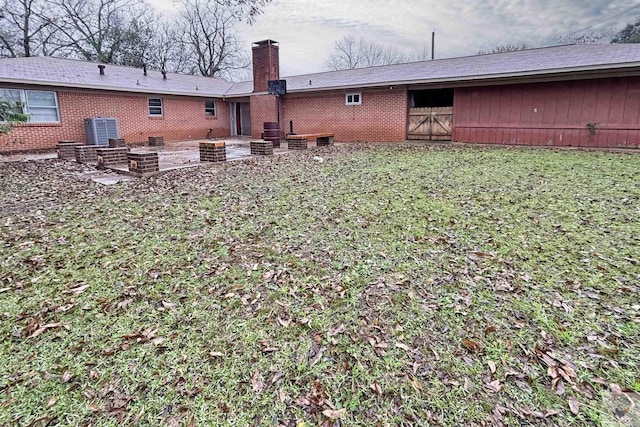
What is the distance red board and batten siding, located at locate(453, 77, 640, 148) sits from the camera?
1134 cm

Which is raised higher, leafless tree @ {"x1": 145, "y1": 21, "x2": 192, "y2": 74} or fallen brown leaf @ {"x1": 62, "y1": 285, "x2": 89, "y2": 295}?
leafless tree @ {"x1": 145, "y1": 21, "x2": 192, "y2": 74}

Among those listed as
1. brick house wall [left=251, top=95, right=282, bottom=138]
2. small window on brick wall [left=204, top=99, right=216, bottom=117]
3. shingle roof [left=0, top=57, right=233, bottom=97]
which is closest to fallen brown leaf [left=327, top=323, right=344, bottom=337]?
A: shingle roof [left=0, top=57, right=233, bottom=97]

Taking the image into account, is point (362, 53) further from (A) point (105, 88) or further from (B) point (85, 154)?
(B) point (85, 154)

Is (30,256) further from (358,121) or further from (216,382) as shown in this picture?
(358,121)

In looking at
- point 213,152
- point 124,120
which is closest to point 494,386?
point 213,152

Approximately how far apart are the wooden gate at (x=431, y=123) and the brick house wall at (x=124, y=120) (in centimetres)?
1074

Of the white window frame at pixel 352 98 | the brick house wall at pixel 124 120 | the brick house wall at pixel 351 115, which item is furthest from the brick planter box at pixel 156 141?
the white window frame at pixel 352 98

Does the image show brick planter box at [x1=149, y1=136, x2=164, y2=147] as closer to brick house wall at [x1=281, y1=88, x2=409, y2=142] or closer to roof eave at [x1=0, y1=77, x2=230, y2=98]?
roof eave at [x1=0, y1=77, x2=230, y2=98]

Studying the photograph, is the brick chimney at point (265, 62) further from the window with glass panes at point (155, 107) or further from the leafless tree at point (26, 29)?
the leafless tree at point (26, 29)

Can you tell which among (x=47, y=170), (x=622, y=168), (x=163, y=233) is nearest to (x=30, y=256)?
(x=163, y=233)

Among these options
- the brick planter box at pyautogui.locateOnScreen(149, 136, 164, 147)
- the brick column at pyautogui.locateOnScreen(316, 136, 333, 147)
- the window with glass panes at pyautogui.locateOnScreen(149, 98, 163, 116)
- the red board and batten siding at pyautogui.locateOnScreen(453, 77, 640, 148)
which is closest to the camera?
the red board and batten siding at pyautogui.locateOnScreen(453, 77, 640, 148)

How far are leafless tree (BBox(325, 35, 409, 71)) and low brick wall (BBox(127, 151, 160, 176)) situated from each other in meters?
35.7

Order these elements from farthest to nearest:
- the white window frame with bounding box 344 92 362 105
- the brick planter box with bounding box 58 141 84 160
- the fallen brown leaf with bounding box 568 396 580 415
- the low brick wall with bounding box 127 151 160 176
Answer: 1. the white window frame with bounding box 344 92 362 105
2. the brick planter box with bounding box 58 141 84 160
3. the low brick wall with bounding box 127 151 160 176
4. the fallen brown leaf with bounding box 568 396 580 415

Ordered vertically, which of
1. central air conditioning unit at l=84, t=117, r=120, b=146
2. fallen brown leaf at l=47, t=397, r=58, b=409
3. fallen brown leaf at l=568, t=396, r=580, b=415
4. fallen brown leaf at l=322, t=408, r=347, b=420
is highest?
central air conditioning unit at l=84, t=117, r=120, b=146
